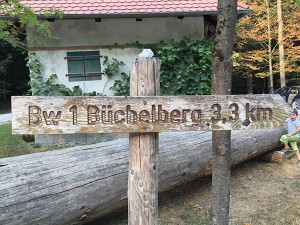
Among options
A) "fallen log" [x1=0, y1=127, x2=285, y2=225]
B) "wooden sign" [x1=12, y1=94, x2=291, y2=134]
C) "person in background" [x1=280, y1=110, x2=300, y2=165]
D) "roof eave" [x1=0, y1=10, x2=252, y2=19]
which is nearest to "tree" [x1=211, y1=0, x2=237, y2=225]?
"wooden sign" [x1=12, y1=94, x2=291, y2=134]

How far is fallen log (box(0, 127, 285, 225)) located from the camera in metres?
3.20

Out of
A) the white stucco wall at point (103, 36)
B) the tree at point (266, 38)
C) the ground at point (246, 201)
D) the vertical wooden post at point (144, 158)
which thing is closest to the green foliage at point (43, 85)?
the white stucco wall at point (103, 36)

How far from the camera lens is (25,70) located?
2509 centimetres

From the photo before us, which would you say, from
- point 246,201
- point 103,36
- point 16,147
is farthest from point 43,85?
point 246,201

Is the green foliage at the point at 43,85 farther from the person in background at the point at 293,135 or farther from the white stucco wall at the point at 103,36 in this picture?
the person in background at the point at 293,135

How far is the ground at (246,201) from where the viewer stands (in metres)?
4.35

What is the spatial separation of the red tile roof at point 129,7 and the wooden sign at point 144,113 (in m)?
6.42

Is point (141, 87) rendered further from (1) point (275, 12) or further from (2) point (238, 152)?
(1) point (275, 12)

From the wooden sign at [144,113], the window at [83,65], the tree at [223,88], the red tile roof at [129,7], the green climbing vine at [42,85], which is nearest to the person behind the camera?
the wooden sign at [144,113]

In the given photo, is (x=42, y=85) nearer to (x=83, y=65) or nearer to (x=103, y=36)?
(x=83, y=65)

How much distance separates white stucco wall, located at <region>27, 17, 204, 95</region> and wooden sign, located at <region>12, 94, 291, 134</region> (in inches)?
268

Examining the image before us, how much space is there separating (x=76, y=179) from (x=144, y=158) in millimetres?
1719

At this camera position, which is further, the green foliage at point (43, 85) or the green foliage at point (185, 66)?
the green foliage at point (185, 66)

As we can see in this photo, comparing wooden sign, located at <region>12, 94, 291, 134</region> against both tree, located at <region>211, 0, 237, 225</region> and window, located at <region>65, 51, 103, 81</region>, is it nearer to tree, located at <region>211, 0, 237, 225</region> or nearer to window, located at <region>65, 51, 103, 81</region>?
tree, located at <region>211, 0, 237, 225</region>
